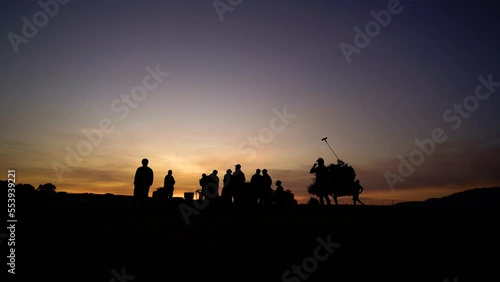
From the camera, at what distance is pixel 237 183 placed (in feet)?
57.1

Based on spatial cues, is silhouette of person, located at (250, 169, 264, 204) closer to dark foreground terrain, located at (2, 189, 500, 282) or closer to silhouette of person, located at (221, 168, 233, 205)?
silhouette of person, located at (221, 168, 233, 205)

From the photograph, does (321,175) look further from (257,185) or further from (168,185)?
(168,185)

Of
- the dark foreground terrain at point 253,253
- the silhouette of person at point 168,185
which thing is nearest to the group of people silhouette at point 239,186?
the silhouette of person at point 168,185

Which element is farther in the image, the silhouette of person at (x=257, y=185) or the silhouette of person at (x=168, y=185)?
the silhouette of person at (x=168, y=185)

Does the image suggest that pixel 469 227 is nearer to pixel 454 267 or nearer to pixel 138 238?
pixel 454 267

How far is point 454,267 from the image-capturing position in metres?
5.20

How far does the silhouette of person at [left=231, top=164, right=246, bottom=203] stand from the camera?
674 inches

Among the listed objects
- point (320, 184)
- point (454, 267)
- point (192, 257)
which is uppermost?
point (320, 184)

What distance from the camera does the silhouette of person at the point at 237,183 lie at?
17125 millimetres

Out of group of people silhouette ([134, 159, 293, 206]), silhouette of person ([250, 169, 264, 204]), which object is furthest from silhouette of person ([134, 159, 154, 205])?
silhouette of person ([250, 169, 264, 204])

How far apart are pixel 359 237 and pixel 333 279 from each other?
10.8 feet

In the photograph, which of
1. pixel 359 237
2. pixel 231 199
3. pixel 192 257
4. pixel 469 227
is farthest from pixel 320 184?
pixel 192 257

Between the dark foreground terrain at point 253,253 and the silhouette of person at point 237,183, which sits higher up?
the silhouette of person at point 237,183

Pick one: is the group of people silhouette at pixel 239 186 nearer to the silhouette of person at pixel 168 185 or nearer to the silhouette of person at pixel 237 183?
the silhouette of person at pixel 237 183
